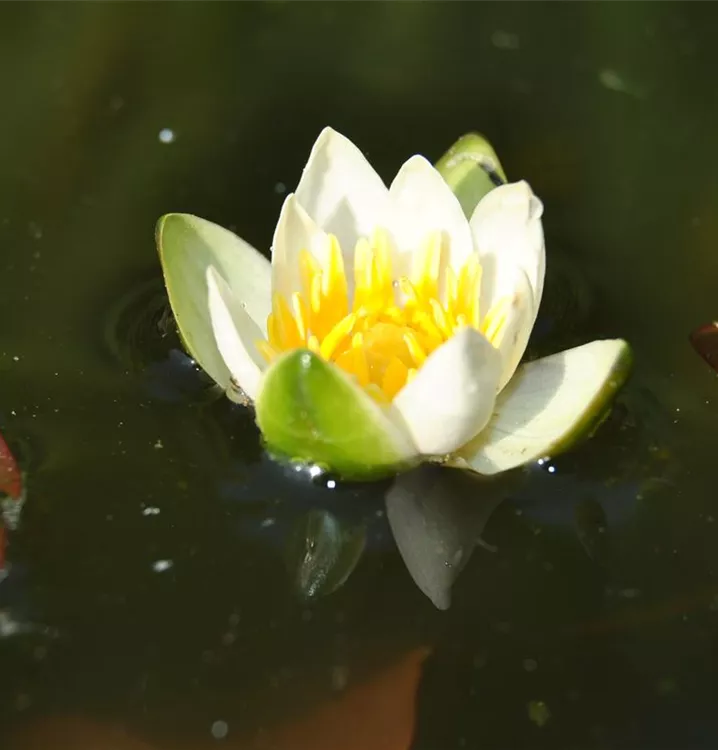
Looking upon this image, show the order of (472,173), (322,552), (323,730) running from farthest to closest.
Answer: (472,173) → (322,552) → (323,730)

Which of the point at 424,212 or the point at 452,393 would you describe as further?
the point at 424,212

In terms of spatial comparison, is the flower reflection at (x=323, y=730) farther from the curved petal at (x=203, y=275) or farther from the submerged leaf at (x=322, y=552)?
the curved petal at (x=203, y=275)

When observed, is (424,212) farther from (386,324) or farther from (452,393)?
(452,393)

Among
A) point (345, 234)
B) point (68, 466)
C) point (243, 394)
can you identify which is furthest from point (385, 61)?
point (68, 466)

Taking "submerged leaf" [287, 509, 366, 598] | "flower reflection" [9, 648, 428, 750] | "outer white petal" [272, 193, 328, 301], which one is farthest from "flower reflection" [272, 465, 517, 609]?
"outer white petal" [272, 193, 328, 301]

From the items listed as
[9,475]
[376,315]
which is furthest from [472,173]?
[9,475]

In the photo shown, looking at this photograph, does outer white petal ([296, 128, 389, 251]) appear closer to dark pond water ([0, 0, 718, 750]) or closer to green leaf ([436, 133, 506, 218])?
green leaf ([436, 133, 506, 218])
